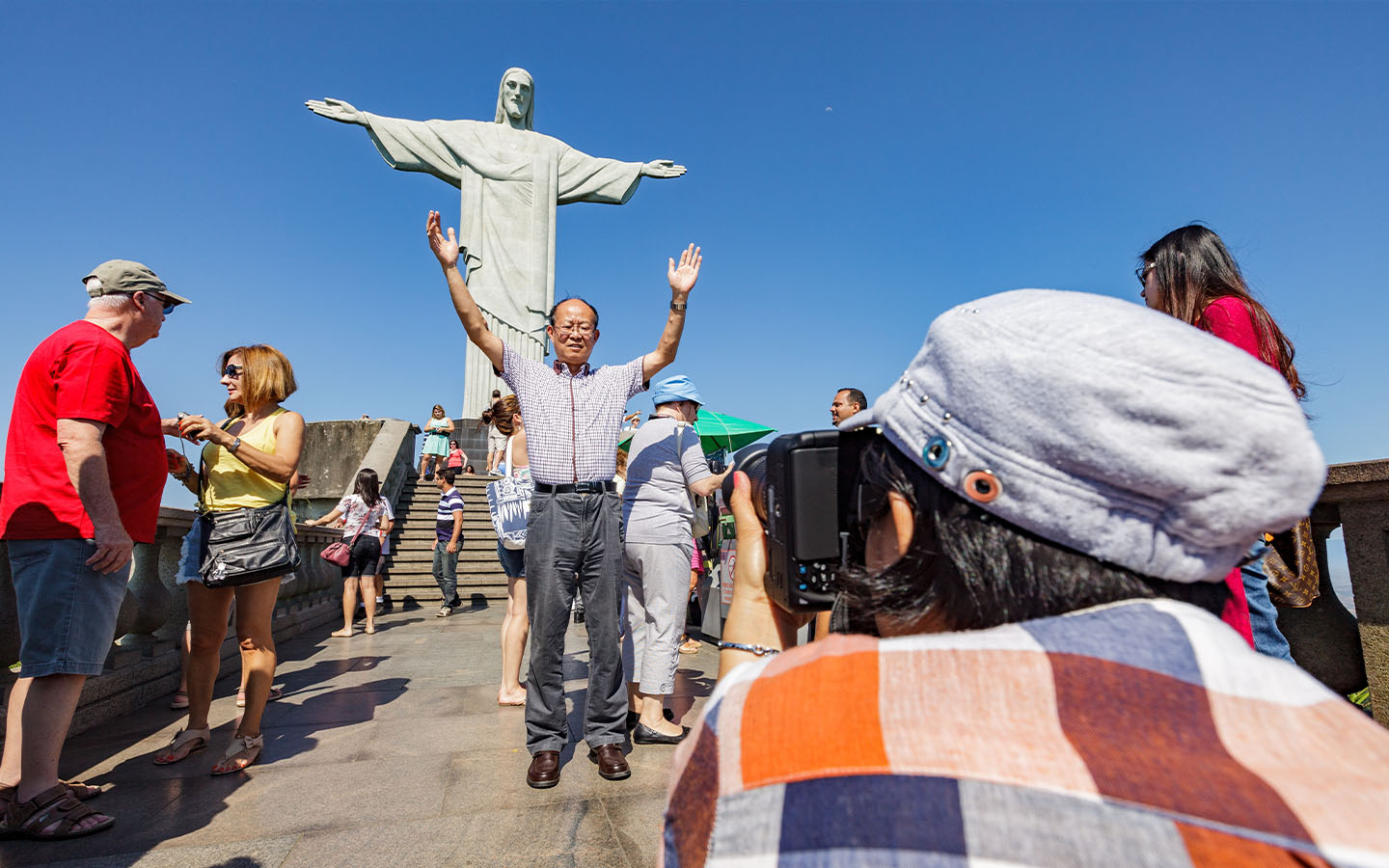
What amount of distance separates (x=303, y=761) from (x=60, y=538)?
57.2 inches

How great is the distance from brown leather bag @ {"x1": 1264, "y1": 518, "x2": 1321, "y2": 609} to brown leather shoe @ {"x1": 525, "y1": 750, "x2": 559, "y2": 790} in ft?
8.54

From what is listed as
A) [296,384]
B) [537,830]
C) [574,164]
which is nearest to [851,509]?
[537,830]

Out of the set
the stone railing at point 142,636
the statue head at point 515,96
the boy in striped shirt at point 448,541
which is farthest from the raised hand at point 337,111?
the stone railing at point 142,636

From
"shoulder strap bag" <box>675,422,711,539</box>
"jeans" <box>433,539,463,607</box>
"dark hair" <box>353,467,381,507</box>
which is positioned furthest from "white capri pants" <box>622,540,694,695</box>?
"jeans" <box>433,539,463,607</box>

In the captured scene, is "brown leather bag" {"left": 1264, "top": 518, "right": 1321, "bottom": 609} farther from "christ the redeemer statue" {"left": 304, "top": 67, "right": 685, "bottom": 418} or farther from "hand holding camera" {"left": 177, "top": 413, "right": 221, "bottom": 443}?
"christ the redeemer statue" {"left": 304, "top": 67, "right": 685, "bottom": 418}

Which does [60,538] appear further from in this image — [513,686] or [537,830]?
[513,686]

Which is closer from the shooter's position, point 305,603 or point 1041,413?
point 1041,413

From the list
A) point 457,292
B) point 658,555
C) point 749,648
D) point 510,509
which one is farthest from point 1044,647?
point 510,509

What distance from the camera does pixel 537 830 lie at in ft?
8.41

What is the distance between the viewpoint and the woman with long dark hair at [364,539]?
7293mm

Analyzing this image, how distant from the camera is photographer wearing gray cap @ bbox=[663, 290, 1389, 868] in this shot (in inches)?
21.6

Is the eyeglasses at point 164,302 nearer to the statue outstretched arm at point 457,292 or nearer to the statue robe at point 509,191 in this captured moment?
the statue outstretched arm at point 457,292

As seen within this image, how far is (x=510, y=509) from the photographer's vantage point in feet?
14.9

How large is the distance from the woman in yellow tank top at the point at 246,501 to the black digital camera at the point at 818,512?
2.94 metres
